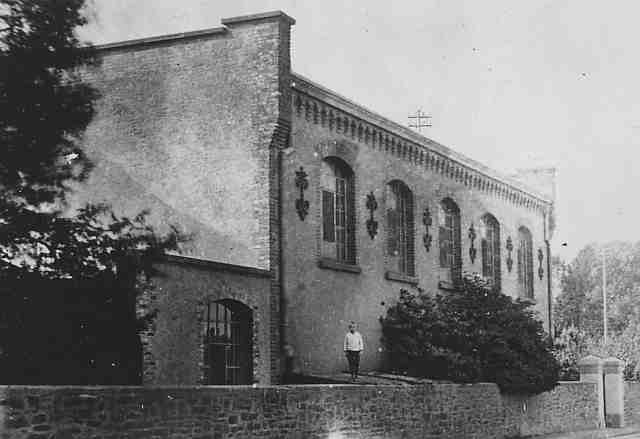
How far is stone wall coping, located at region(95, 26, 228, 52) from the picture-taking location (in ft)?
77.1

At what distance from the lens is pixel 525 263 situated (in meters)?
39.1

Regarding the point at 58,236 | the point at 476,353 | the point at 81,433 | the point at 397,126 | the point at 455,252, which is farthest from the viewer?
the point at 455,252

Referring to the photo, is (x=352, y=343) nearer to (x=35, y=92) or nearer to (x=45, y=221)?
(x=45, y=221)

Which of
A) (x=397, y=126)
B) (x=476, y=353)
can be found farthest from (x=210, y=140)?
(x=476, y=353)

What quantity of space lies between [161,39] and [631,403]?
2115cm

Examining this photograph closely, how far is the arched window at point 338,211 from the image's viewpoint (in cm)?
2595

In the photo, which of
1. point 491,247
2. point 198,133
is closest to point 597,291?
point 491,247

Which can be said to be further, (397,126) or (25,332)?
(397,126)

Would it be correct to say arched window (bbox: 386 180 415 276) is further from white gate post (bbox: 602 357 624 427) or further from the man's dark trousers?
white gate post (bbox: 602 357 624 427)

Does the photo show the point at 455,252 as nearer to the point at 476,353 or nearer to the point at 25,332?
the point at 476,353

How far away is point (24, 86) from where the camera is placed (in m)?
14.9

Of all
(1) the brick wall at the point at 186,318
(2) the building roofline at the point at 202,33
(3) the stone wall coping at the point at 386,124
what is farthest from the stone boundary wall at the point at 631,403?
(2) the building roofline at the point at 202,33

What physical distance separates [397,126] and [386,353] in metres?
6.36

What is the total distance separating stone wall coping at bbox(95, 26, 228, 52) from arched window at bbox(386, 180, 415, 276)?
7.78m
